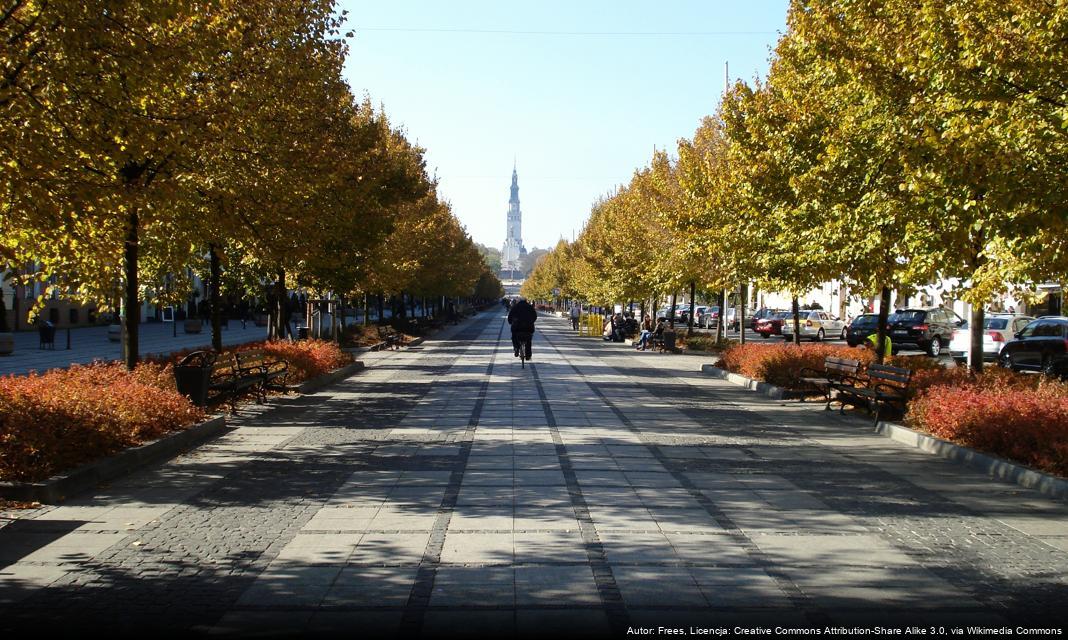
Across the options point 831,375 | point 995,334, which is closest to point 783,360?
point 831,375

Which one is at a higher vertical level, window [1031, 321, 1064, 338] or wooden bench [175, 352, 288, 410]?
window [1031, 321, 1064, 338]

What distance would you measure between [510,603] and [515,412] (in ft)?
32.9

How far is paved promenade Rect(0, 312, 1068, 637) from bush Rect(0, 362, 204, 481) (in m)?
0.61

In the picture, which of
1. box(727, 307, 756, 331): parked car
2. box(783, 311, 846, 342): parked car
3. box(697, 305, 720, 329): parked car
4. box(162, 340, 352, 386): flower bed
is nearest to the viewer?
box(162, 340, 352, 386): flower bed

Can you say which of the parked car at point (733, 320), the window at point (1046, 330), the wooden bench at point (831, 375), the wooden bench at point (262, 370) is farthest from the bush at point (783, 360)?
the parked car at point (733, 320)

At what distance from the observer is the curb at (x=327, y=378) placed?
19136 millimetres

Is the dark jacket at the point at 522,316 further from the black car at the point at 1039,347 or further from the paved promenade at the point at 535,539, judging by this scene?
the paved promenade at the point at 535,539

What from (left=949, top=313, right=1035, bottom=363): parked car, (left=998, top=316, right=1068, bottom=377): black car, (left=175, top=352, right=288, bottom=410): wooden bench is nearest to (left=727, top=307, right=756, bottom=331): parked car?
(left=949, top=313, right=1035, bottom=363): parked car

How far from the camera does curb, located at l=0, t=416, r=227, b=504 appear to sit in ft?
27.7

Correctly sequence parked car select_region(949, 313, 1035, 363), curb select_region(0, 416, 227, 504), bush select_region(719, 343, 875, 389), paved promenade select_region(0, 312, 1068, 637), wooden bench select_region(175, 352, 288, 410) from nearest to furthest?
paved promenade select_region(0, 312, 1068, 637) → curb select_region(0, 416, 227, 504) → wooden bench select_region(175, 352, 288, 410) → bush select_region(719, 343, 875, 389) → parked car select_region(949, 313, 1035, 363)

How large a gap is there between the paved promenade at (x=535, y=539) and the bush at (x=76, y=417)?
2.01 feet

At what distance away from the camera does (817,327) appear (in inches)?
1908

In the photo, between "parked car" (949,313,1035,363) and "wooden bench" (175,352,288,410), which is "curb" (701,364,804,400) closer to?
"parked car" (949,313,1035,363)

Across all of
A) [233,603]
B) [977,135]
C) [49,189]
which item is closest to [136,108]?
[49,189]
